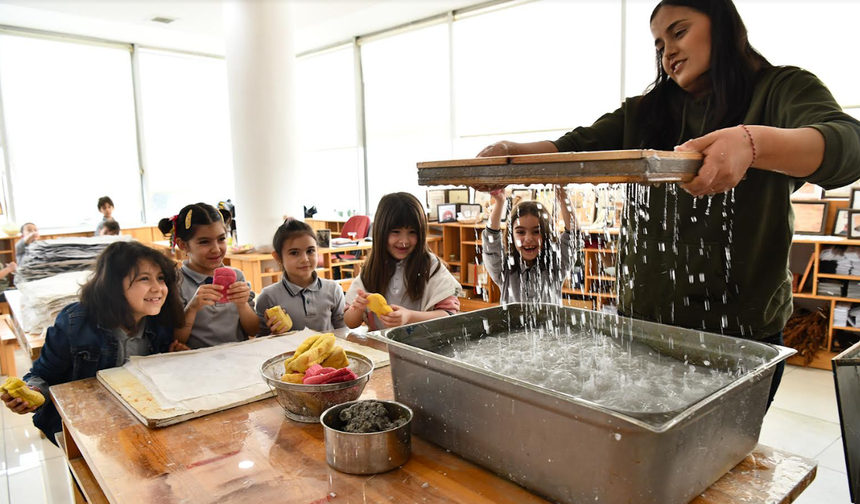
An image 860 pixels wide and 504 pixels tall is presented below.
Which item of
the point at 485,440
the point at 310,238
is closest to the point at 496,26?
the point at 310,238

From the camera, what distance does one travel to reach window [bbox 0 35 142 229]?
21.9 feet

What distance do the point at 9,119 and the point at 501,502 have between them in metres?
8.01

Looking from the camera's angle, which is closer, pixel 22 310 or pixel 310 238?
pixel 310 238

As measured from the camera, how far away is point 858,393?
133 cm

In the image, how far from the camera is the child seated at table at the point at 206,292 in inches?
75.5

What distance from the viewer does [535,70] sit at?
18.6ft

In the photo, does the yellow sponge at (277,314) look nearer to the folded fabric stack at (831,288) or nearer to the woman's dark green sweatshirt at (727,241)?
the woman's dark green sweatshirt at (727,241)

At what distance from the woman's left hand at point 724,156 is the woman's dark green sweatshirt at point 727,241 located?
0.28m

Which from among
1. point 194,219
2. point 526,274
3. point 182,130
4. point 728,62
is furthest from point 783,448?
point 182,130

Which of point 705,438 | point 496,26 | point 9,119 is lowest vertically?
point 705,438

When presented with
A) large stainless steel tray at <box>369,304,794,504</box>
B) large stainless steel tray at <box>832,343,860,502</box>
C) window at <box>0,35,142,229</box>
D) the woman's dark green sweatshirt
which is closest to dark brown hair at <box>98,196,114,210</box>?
window at <box>0,35,142,229</box>

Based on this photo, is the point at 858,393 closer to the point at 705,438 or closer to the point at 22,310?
the point at 705,438

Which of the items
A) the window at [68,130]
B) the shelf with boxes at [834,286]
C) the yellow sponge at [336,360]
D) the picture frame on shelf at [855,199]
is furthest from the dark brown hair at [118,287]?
the window at [68,130]

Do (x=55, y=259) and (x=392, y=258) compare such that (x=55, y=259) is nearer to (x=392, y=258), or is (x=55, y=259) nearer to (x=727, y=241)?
(x=392, y=258)
